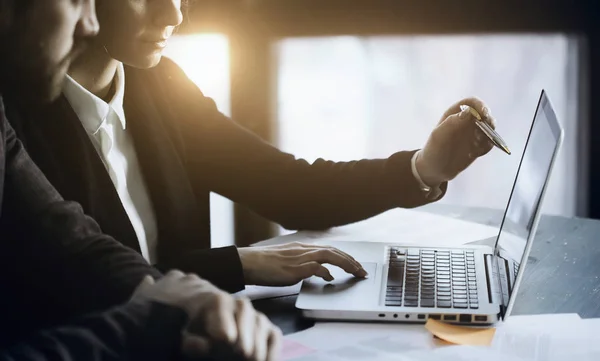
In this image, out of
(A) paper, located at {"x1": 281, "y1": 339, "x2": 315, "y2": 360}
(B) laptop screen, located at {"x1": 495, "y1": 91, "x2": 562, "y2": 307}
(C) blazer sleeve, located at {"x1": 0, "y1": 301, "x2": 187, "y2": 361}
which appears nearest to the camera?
(C) blazer sleeve, located at {"x1": 0, "y1": 301, "x2": 187, "y2": 361}

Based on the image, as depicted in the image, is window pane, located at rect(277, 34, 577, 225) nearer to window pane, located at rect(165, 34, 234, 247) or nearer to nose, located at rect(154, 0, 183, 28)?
window pane, located at rect(165, 34, 234, 247)

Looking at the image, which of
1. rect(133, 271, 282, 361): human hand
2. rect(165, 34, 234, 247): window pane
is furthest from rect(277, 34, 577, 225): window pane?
rect(133, 271, 282, 361): human hand

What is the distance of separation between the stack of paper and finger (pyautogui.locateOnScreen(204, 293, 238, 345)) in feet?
0.69

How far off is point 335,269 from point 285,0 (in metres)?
1.21

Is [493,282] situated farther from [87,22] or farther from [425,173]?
[87,22]

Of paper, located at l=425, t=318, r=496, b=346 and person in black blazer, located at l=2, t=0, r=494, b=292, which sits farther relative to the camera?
person in black blazer, located at l=2, t=0, r=494, b=292

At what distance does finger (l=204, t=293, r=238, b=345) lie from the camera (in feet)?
2.23

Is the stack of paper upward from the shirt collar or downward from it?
downward

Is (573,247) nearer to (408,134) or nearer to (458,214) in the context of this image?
(458,214)

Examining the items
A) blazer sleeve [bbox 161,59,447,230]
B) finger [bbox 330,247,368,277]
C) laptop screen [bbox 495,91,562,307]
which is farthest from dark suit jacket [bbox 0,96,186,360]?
blazer sleeve [bbox 161,59,447,230]

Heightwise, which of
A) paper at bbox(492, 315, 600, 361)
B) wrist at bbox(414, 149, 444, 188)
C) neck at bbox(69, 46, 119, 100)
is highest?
neck at bbox(69, 46, 119, 100)

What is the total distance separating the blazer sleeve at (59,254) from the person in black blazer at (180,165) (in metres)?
0.20

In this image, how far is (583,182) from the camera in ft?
7.02

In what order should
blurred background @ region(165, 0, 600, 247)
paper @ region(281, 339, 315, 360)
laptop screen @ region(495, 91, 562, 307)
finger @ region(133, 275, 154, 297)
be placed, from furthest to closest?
blurred background @ region(165, 0, 600, 247) < laptop screen @ region(495, 91, 562, 307) < paper @ region(281, 339, 315, 360) < finger @ region(133, 275, 154, 297)
